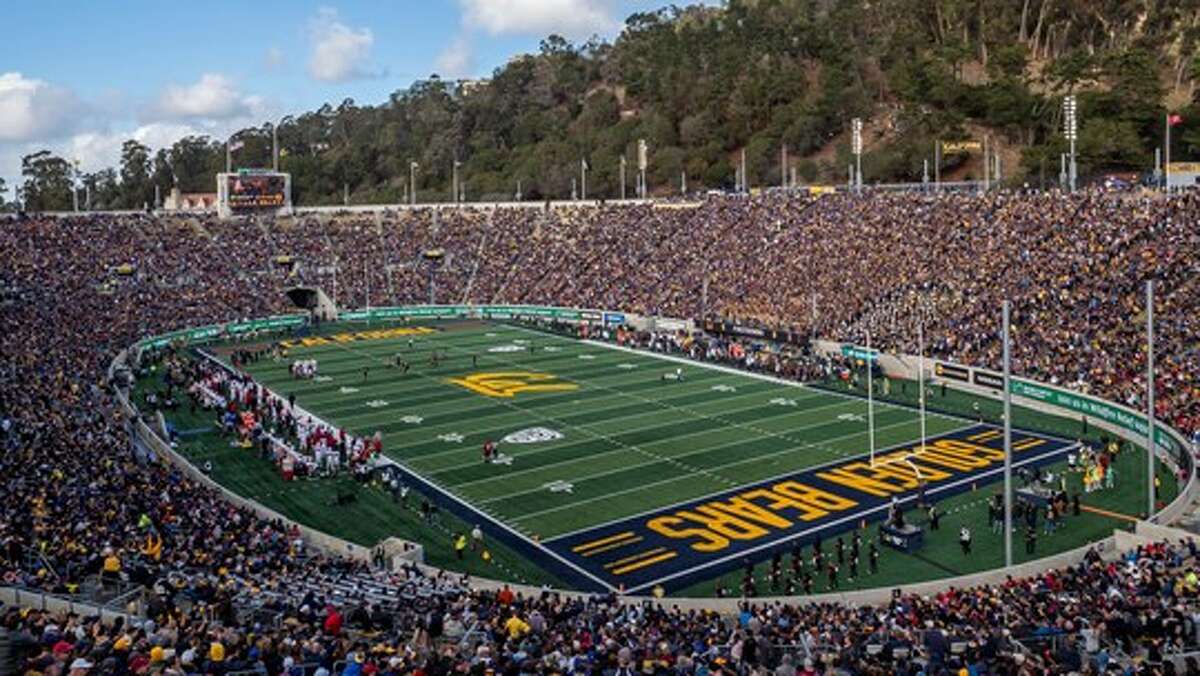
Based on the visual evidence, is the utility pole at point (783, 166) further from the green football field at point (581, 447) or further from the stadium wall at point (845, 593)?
the green football field at point (581, 447)

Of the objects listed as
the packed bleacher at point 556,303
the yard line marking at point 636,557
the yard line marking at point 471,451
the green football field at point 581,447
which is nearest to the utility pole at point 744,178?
the packed bleacher at point 556,303

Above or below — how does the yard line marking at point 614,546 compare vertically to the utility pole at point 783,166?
below

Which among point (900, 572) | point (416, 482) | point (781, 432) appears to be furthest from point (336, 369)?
point (900, 572)

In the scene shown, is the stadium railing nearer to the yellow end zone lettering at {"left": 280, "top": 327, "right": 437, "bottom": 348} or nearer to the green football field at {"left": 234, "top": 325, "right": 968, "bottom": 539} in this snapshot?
the green football field at {"left": 234, "top": 325, "right": 968, "bottom": 539}

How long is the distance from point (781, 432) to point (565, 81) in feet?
376

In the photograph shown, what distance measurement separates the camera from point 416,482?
1201 inches

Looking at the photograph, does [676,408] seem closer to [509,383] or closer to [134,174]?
[509,383]

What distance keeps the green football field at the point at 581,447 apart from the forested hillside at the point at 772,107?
131ft

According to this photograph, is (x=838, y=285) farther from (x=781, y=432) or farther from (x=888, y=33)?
(x=888, y=33)

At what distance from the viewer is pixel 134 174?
132500 millimetres

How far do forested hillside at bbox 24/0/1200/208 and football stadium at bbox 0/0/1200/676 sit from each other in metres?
0.63

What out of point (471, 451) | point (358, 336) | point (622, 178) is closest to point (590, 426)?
point (471, 451)

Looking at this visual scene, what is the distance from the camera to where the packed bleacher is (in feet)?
44.2

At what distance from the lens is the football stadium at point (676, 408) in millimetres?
15422
